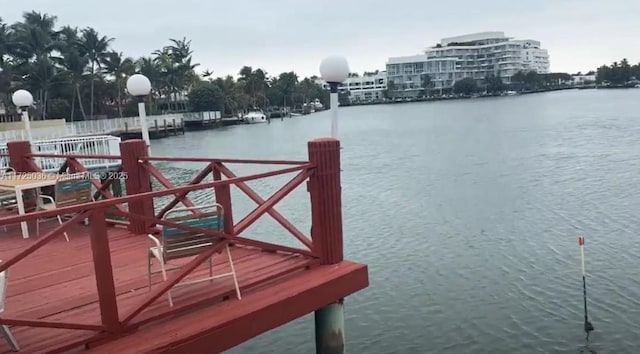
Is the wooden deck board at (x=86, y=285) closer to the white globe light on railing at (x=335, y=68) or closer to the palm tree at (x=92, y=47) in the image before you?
the white globe light on railing at (x=335, y=68)

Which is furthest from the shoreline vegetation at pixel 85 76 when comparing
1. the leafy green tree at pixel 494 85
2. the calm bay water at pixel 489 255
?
the leafy green tree at pixel 494 85

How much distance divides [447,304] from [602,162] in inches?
851

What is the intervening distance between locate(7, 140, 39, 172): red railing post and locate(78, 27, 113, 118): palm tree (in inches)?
2515

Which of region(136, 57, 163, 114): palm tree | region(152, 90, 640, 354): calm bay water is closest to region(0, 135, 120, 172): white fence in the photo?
region(152, 90, 640, 354): calm bay water

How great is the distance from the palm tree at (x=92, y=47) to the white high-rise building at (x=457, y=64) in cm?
13390

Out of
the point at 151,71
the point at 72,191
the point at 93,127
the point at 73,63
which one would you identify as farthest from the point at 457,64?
the point at 72,191

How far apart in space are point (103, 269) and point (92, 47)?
74273mm

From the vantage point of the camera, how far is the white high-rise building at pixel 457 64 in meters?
189

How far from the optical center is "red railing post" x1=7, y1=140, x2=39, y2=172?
32.4 ft

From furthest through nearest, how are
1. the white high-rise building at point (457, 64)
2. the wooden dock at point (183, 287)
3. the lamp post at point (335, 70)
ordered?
the white high-rise building at point (457, 64)
the lamp post at point (335, 70)
the wooden dock at point (183, 287)

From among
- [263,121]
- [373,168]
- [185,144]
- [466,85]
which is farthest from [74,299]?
[466,85]

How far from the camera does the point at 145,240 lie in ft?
23.5

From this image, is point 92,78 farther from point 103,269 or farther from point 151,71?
point 103,269

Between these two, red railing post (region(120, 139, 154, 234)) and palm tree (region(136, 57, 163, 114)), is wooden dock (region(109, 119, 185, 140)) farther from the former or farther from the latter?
red railing post (region(120, 139, 154, 234))
